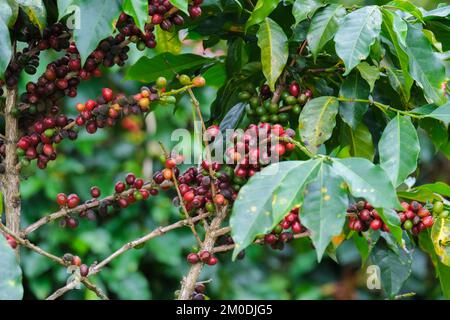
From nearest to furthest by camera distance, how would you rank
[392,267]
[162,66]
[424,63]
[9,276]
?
[9,276]
[424,63]
[392,267]
[162,66]

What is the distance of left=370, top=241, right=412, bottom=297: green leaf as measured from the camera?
119 centimetres

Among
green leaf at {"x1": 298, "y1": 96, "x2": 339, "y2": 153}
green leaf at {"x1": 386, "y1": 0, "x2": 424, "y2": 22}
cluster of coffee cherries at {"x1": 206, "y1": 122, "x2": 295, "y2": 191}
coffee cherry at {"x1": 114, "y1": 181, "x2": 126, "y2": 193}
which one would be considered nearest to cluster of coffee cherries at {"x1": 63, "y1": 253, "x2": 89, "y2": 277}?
coffee cherry at {"x1": 114, "y1": 181, "x2": 126, "y2": 193}

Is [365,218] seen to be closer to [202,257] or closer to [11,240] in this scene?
[202,257]

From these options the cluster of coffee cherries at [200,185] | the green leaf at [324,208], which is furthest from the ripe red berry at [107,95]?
the green leaf at [324,208]

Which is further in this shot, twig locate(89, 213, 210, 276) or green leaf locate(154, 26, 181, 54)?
green leaf locate(154, 26, 181, 54)

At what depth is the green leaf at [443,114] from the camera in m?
1.05

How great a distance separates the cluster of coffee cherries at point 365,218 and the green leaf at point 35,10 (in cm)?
51

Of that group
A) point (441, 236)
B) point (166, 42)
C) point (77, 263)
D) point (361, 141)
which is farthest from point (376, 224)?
point (166, 42)

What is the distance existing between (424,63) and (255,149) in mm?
Result: 291

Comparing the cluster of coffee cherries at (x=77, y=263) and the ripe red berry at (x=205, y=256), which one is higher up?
the cluster of coffee cherries at (x=77, y=263)

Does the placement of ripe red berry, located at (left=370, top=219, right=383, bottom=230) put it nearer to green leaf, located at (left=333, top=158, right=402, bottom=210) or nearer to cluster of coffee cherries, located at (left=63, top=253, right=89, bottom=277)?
green leaf, located at (left=333, top=158, right=402, bottom=210)

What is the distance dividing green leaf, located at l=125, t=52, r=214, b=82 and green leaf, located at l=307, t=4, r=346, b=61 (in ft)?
1.03

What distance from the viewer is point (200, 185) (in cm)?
111

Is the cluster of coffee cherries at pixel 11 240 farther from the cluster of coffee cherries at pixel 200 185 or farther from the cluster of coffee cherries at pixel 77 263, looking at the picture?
the cluster of coffee cherries at pixel 200 185
